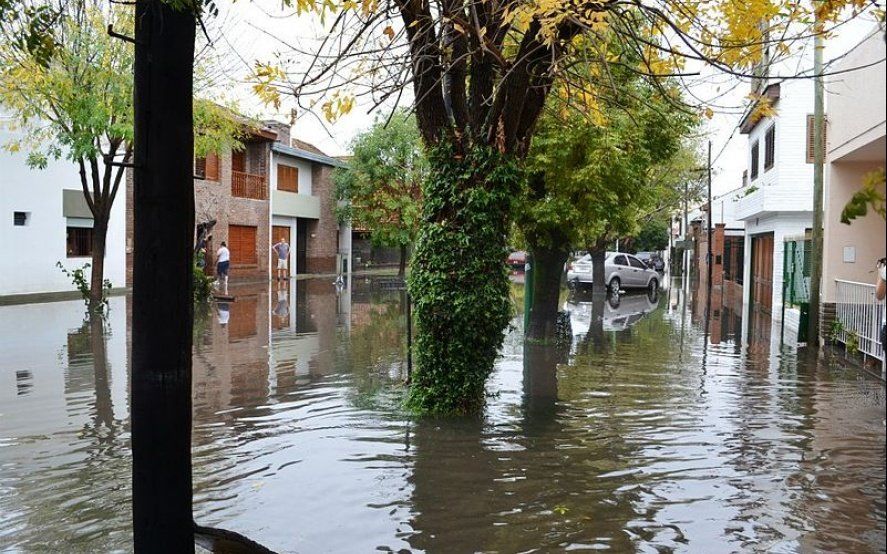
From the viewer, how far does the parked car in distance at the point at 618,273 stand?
32656 millimetres

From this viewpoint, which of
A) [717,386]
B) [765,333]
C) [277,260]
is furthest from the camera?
[277,260]

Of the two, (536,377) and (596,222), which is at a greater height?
(596,222)

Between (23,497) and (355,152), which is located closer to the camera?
(23,497)

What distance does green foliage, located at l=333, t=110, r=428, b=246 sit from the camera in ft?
132

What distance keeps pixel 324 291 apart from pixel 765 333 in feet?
53.0

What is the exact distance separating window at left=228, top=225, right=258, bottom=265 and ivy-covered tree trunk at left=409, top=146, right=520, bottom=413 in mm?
29197

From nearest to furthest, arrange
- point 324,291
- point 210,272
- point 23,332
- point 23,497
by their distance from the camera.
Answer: point 23,497
point 23,332
point 324,291
point 210,272

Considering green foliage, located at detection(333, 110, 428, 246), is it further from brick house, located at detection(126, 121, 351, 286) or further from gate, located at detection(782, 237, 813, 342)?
gate, located at detection(782, 237, 813, 342)

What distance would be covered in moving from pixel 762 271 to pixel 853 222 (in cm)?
1355

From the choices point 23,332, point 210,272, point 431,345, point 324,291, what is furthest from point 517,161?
point 210,272

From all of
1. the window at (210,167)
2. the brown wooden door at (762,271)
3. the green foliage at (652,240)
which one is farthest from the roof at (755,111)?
the green foliage at (652,240)

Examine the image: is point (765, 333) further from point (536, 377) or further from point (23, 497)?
point (23, 497)

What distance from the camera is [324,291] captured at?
30.0 meters

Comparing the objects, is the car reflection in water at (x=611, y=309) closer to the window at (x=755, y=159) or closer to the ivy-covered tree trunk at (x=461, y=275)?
the window at (x=755, y=159)
